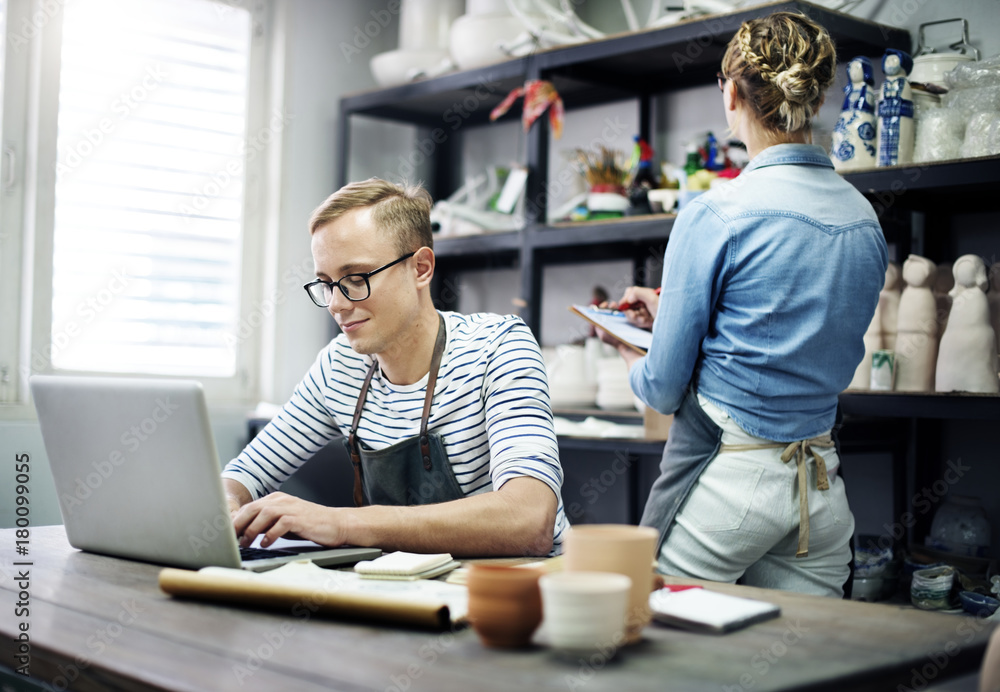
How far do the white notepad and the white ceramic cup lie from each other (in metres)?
0.14

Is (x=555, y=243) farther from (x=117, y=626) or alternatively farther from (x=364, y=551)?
(x=117, y=626)

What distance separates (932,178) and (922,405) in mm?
489

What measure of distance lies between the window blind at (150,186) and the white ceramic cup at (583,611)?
2.81 meters

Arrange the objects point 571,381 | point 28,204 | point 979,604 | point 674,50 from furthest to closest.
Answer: point 28,204, point 571,381, point 674,50, point 979,604

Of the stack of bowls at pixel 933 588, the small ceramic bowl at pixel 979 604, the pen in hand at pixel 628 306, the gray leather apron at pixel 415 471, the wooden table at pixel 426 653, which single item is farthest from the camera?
the stack of bowls at pixel 933 588

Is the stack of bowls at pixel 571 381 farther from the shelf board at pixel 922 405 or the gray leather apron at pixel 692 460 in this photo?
the gray leather apron at pixel 692 460

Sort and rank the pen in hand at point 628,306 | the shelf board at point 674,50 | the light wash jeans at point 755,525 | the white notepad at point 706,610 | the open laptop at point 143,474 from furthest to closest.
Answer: the shelf board at point 674,50 → the pen in hand at point 628,306 → the light wash jeans at point 755,525 → the open laptop at point 143,474 → the white notepad at point 706,610

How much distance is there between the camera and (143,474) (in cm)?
119

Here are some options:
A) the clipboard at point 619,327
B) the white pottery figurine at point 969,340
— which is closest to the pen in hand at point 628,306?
the clipboard at point 619,327

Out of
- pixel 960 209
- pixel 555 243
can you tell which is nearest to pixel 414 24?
pixel 555 243

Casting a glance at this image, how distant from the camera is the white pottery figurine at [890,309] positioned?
7.42 ft

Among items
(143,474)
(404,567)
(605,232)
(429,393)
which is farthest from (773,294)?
(605,232)

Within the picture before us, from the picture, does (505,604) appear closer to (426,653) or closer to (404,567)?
(426,653)

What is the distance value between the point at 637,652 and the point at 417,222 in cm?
107
